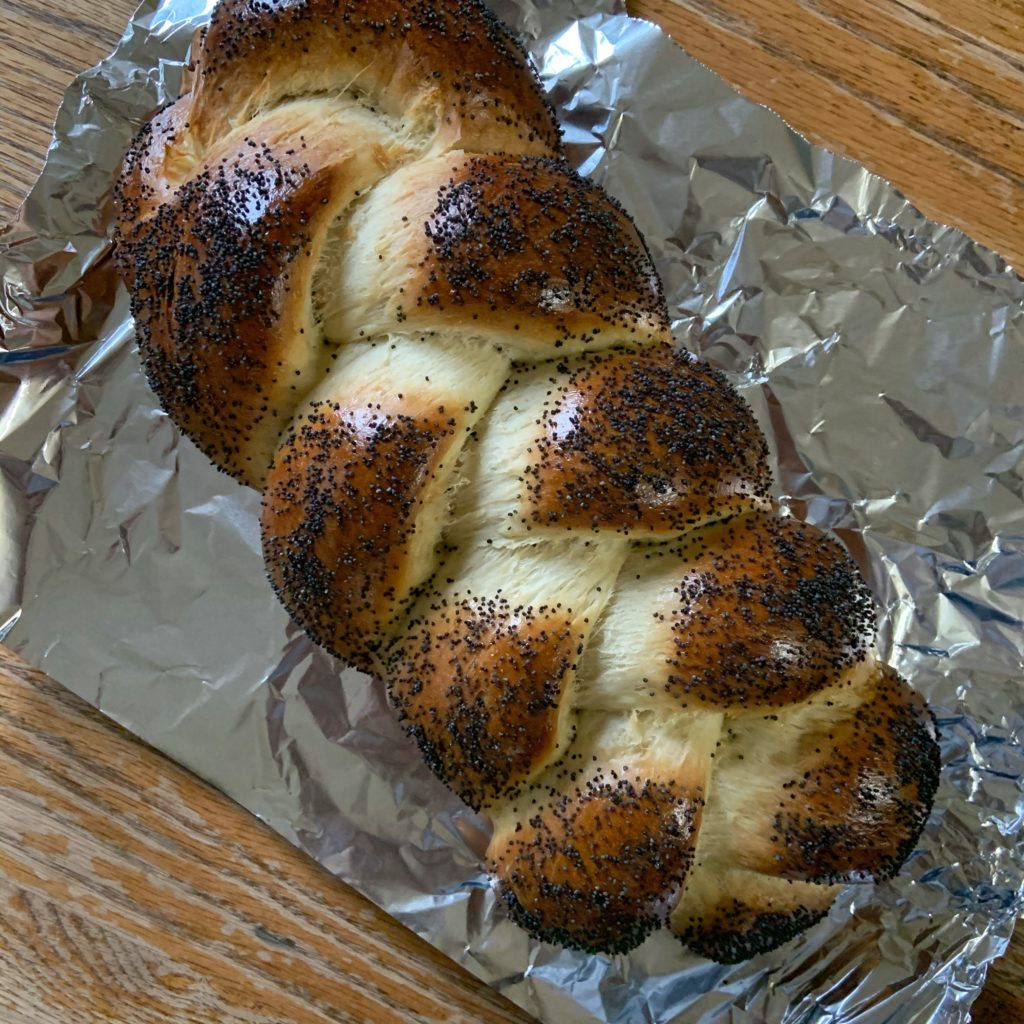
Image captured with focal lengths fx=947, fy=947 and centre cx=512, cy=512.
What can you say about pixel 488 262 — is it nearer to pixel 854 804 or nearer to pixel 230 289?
pixel 230 289

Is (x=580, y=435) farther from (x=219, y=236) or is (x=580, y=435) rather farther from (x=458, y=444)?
(x=219, y=236)

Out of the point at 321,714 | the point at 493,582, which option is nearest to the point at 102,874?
the point at 321,714

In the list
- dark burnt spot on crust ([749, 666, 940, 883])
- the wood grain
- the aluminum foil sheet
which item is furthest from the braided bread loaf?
the wood grain

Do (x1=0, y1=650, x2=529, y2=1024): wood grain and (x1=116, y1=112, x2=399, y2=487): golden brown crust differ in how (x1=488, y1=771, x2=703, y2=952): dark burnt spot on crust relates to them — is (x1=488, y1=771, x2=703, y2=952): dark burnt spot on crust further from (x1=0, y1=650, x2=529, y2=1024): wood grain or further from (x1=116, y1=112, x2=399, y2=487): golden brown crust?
(x1=116, y1=112, x2=399, y2=487): golden brown crust

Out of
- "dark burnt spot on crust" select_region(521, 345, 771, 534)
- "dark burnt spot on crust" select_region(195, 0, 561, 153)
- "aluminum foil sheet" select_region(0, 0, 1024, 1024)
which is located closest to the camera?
"dark burnt spot on crust" select_region(521, 345, 771, 534)

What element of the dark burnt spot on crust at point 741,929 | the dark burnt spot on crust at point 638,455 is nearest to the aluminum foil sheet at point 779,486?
the dark burnt spot on crust at point 741,929

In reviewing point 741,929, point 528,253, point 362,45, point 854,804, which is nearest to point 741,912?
point 741,929
